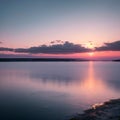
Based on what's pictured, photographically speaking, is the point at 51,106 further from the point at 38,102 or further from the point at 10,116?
the point at 10,116

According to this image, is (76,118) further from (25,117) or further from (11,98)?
(11,98)

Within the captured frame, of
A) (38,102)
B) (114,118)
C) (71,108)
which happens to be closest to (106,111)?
(114,118)

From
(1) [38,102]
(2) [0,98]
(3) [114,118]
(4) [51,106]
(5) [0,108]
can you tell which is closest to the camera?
(3) [114,118]

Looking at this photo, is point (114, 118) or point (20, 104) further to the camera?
point (20, 104)

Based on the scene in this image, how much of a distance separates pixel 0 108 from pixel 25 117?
363cm

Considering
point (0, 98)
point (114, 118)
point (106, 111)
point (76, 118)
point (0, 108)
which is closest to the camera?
point (114, 118)

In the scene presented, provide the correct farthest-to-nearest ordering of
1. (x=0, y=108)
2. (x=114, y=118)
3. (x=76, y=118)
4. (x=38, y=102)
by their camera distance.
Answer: (x=38, y=102), (x=0, y=108), (x=76, y=118), (x=114, y=118)

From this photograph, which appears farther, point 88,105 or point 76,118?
point 88,105

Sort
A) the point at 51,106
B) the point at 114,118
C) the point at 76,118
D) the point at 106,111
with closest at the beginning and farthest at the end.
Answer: the point at 114,118 → the point at 76,118 → the point at 106,111 → the point at 51,106

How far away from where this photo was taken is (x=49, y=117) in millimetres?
16312

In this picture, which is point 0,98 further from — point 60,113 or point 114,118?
point 114,118

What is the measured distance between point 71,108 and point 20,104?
541 cm

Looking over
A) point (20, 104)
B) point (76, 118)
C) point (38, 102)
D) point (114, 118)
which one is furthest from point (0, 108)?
point (114, 118)

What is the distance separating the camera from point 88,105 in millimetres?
20859
